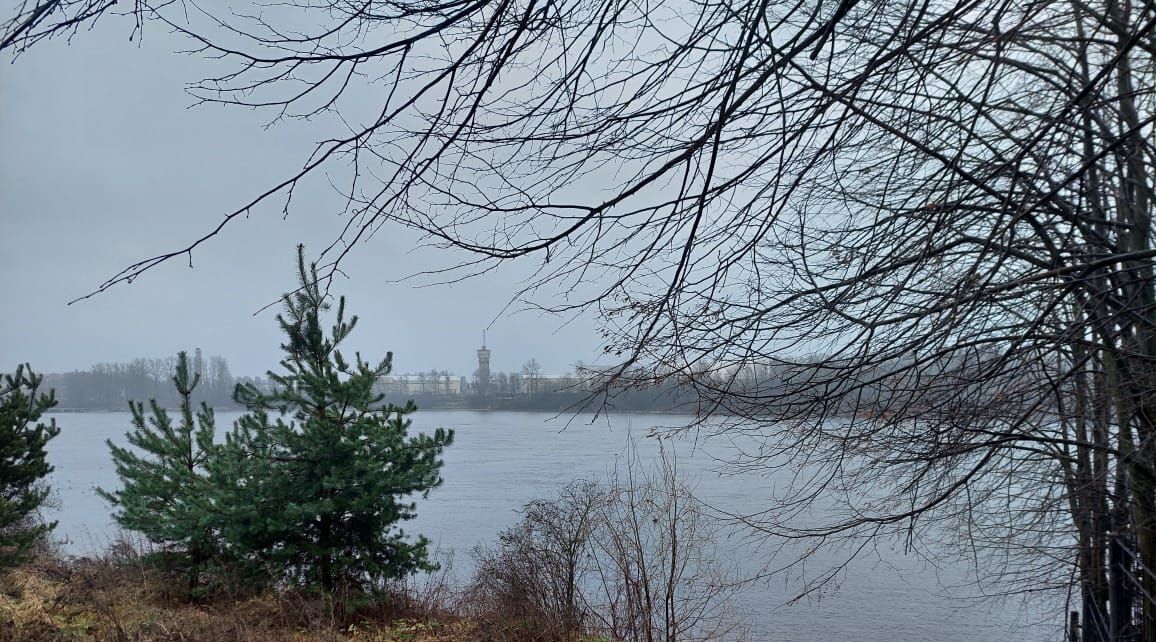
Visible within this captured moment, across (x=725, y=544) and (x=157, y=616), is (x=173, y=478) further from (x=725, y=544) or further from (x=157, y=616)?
(x=725, y=544)

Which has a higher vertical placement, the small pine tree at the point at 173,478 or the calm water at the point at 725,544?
the small pine tree at the point at 173,478

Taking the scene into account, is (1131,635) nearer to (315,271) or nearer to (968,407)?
(968,407)

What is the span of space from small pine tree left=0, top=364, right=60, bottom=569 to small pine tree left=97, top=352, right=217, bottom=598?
105cm

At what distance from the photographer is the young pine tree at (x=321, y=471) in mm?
10734

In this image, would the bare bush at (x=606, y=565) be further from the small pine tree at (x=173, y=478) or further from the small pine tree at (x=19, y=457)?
the small pine tree at (x=19, y=457)

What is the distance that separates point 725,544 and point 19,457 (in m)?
14.7

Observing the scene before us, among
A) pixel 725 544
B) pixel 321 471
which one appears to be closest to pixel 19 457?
pixel 321 471

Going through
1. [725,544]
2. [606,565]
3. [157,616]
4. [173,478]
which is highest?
[173,478]

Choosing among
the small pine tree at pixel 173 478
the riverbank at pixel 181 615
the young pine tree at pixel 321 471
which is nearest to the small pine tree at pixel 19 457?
the riverbank at pixel 181 615

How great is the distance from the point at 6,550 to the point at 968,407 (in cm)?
1266

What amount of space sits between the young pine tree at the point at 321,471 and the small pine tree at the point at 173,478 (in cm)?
89

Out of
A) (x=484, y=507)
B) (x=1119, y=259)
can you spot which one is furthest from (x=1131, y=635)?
(x=484, y=507)

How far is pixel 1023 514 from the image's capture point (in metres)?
8.76

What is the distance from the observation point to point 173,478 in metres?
A: 12.3
